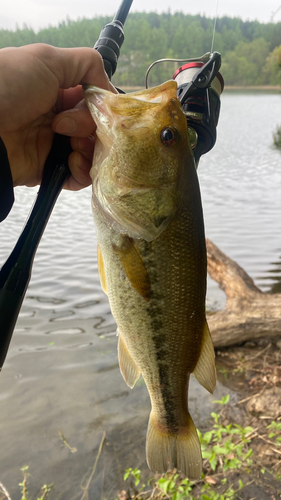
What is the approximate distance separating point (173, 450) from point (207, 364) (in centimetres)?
50

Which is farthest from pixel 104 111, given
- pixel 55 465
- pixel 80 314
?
pixel 80 314

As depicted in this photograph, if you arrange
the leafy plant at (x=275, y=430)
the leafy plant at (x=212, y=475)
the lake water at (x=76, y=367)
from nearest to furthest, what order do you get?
the leafy plant at (x=212, y=475) → the leafy plant at (x=275, y=430) → the lake water at (x=76, y=367)

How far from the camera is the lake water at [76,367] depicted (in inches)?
136

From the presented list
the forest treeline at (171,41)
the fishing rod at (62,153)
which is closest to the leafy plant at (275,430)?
the fishing rod at (62,153)

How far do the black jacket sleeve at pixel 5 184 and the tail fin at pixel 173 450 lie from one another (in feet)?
4.15

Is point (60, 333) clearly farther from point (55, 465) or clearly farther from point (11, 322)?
point (11, 322)

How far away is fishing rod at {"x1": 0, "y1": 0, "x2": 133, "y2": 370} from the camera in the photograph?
148cm

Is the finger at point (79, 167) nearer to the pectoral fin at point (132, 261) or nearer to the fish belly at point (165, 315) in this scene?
the fish belly at point (165, 315)

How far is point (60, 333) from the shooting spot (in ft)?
19.0

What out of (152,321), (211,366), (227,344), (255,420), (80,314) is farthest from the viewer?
(80,314)

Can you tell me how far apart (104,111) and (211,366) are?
1216mm

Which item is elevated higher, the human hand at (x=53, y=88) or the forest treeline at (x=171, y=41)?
the forest treeline at (x=171, y=41)

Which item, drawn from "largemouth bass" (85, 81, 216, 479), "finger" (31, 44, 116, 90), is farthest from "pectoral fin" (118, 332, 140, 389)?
"finger" (31, 44, 116, 90)

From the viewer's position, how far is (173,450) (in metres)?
1.83
